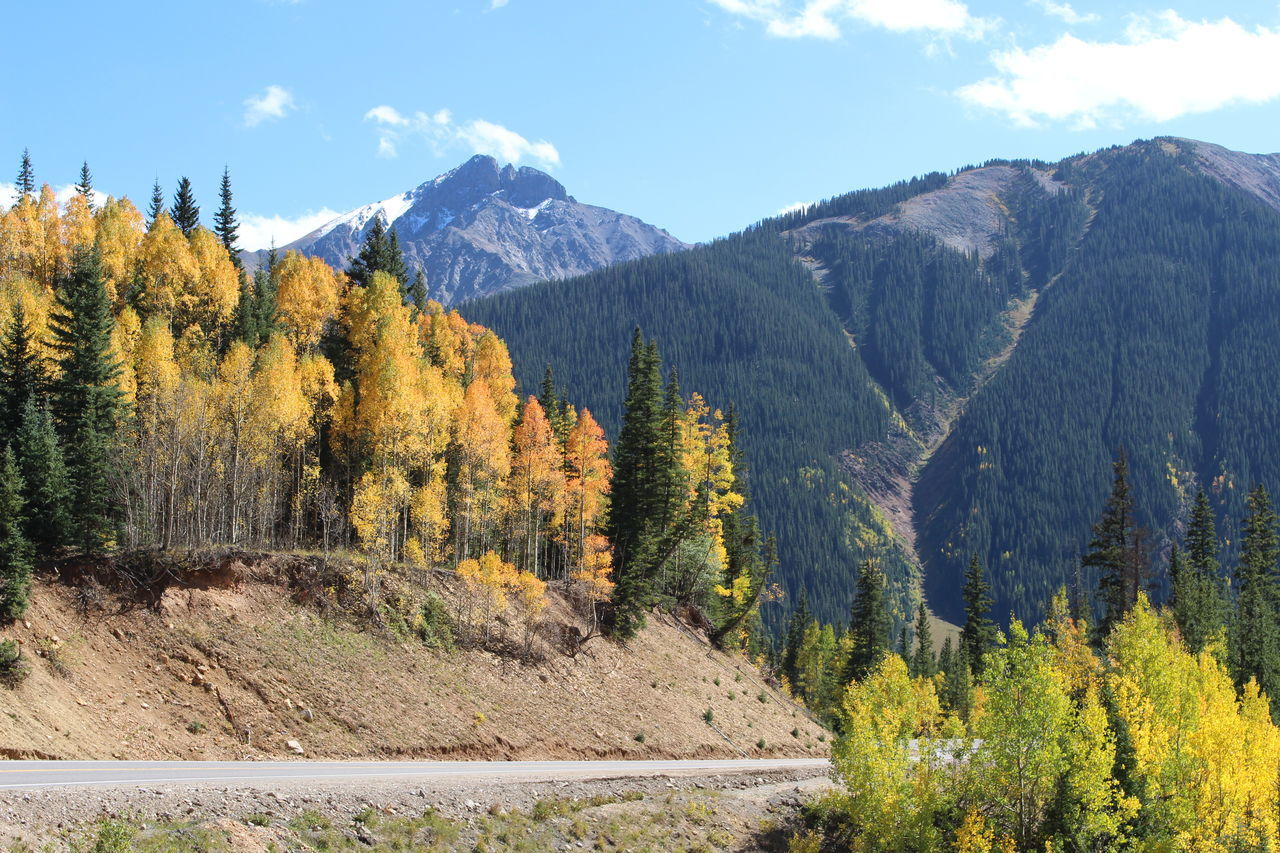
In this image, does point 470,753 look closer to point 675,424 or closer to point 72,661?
point 72,661

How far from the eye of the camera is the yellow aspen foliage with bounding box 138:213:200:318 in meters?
59.7

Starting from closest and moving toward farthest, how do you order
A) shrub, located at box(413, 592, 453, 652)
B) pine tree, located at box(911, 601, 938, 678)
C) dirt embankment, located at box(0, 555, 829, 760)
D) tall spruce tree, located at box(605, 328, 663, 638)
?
dirt embankment, located at box(0, 555, 829, 760) → shrub, located at box(413, 592, 453, 652) → tall spruce tree, located at box(605, 328, 663, 638) → pine tree, located at box(911, 601, 938, 678)

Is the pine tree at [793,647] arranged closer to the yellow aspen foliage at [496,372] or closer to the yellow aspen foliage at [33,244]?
the yellow aspen foliage at [496,372]

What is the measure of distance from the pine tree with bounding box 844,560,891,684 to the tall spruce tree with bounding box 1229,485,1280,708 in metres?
27.7

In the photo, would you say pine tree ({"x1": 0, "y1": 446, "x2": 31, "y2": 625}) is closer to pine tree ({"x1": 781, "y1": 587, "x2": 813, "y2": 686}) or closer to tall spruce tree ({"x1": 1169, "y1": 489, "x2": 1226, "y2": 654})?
tall spruce tree ({"x1": 1169, "y1": 489, "x2": 1226, "y2": 654})

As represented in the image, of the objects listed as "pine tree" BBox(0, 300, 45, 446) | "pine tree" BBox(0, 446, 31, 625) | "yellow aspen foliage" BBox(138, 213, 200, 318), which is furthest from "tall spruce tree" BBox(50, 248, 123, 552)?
"yellow aspen foliage" BBox(138, 213, 200, 318)

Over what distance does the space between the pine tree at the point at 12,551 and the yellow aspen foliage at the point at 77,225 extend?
29930 mm

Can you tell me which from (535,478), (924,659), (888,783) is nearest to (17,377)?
(535,478)

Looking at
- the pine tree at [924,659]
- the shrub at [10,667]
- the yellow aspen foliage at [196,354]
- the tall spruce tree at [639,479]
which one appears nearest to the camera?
the shrub at [10,667]

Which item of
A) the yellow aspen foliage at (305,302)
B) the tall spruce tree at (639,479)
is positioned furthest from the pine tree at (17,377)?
the tall spruce tree at (639,479)

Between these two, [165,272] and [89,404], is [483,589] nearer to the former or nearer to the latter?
[89,404]

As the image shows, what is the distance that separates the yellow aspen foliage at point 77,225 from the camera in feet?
207

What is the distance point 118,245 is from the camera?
6194 centimetres

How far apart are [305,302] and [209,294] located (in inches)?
236
